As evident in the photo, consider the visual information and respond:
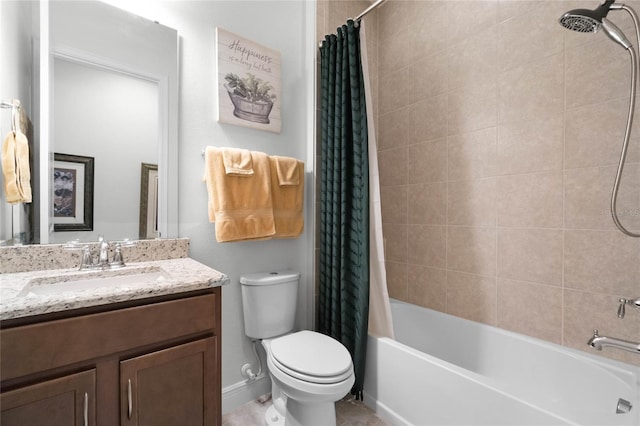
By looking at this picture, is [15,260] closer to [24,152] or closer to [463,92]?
[24,152]

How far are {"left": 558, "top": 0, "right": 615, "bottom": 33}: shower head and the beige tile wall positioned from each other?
0.36 metres

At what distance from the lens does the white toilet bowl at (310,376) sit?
50.0 inches

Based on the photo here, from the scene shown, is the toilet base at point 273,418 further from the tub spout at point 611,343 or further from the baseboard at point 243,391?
the tub spout at point 611,343

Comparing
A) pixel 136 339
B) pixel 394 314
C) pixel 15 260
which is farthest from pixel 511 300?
pixel 15 260

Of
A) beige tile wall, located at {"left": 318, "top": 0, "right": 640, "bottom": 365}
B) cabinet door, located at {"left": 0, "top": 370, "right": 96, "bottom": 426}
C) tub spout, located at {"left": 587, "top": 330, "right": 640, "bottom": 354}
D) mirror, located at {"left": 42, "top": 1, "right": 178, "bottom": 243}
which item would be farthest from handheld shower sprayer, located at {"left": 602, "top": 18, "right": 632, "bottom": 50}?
cabinet door, located at {"left": 0, "top": 370, "right": 96, "bottom": 426}

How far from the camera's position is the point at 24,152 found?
120cm

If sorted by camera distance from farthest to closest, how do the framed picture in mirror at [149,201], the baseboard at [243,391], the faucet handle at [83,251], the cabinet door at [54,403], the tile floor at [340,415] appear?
the baseboard at [243,391]
the tile floor at [340,415]
the framed picture in mirror at [149,201]
the faucet handle at [83,251]
the cabinet door at [54,403]

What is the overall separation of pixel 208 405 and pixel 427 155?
1.85 m

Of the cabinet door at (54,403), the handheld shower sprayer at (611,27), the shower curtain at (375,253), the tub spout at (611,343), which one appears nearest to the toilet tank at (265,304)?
the shower curtain at (375,253)

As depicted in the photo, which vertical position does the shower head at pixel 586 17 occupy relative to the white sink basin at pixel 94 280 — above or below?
above

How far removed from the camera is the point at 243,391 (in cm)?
177

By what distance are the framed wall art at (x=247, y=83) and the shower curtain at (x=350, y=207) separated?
12.1 inches

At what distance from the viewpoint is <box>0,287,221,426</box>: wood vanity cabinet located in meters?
0.80

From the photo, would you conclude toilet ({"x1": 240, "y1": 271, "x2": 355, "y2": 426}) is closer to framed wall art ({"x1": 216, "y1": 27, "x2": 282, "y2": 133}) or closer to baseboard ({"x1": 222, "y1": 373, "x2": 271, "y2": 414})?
baseboard ({"x1": 222, "y1": 373, "x2": 271, "y2": 414})
